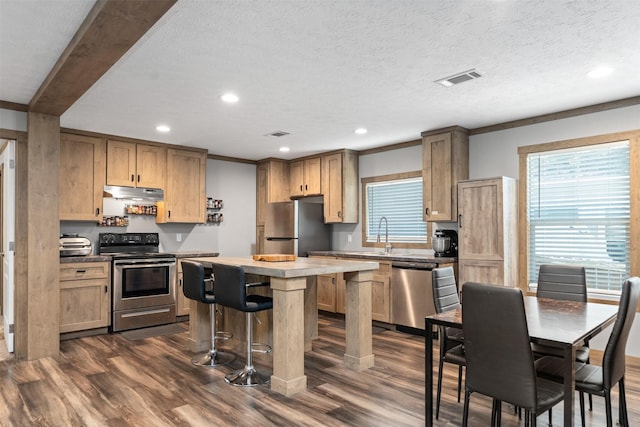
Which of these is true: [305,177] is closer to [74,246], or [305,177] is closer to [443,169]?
[443,169]

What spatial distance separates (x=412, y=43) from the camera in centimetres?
270

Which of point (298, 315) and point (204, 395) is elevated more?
point (298, 315)

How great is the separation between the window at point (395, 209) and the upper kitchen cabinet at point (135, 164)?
287cm

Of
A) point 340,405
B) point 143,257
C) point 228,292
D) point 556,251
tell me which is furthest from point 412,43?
point 143,257

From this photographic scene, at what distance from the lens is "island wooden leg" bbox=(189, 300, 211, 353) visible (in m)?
4.25

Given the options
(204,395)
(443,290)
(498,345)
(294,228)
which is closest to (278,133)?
(294,228)

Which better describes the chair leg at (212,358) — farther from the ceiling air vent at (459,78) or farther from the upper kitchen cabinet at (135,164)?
the ceiling air vent at (459,78)

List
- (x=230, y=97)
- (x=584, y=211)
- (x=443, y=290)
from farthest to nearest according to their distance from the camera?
(x=584, y=211)
(x=230, y=97)
(x=443, y=290)

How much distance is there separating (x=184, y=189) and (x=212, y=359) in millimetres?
2830

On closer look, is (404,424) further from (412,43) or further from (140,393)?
(412,43)

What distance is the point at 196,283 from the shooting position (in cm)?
366

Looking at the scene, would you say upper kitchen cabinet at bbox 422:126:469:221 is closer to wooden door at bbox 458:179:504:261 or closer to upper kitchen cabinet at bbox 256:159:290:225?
wooden door at bbox 458:179:504:261

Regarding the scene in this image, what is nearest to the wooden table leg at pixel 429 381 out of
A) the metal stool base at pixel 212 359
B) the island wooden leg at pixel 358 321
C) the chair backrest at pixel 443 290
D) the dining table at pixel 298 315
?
the chair backrest at pixel 443 290

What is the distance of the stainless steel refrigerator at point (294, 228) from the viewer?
6258 millimetres
